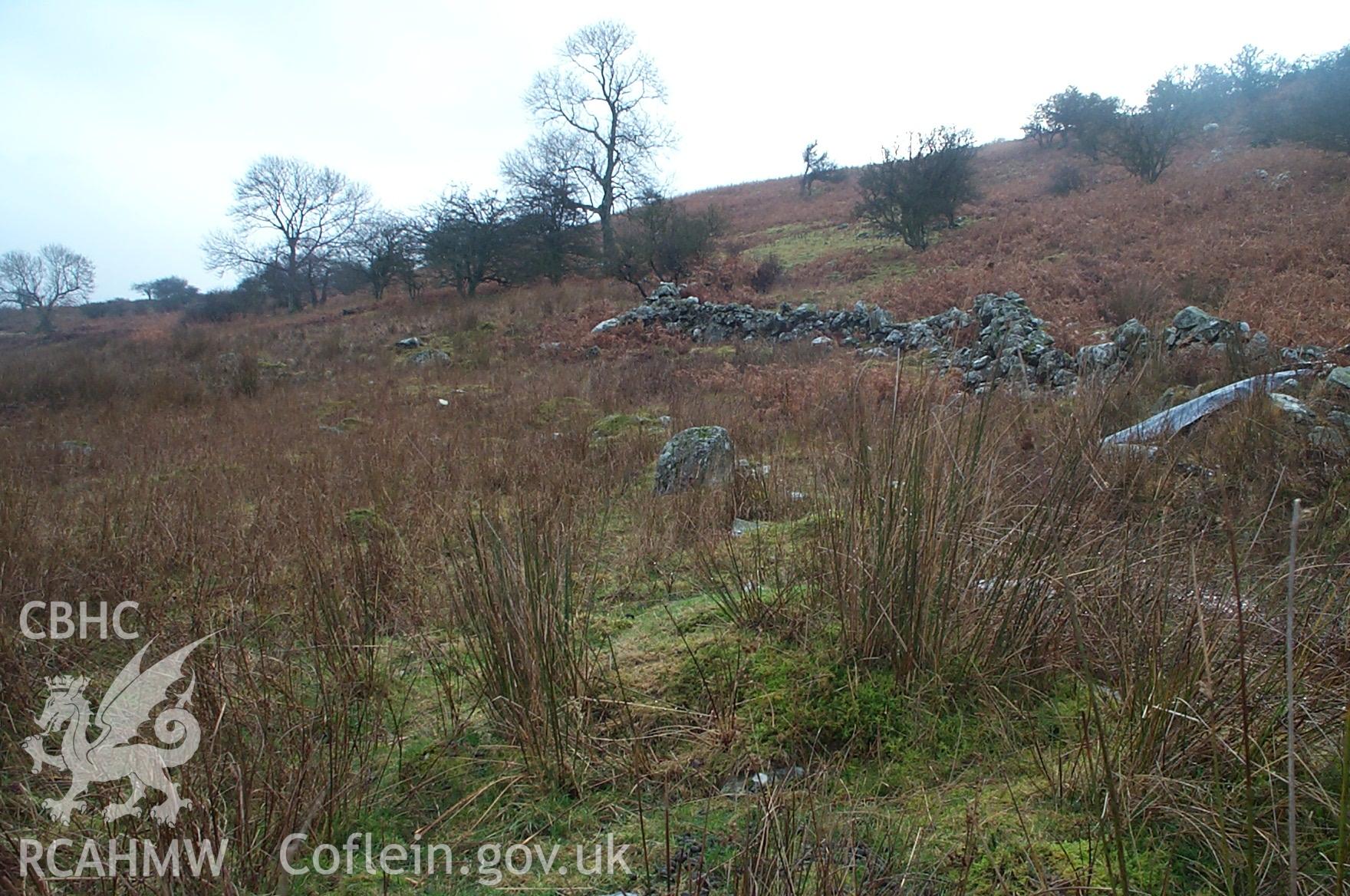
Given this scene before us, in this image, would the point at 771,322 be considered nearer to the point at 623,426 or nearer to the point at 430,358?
the point at 430,358

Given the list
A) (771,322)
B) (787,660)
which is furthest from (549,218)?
(787,660)

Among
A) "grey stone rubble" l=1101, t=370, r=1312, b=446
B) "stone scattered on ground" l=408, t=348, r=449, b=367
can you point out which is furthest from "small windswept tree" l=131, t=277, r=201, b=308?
"grey stone rubble" l=1101, t=370, r=1312, b=446

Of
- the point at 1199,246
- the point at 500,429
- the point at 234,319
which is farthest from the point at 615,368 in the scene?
the point at 234,319

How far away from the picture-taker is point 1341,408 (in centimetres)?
470

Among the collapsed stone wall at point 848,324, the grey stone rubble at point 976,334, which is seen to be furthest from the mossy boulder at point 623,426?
the collapsed stone wall at point 848,324

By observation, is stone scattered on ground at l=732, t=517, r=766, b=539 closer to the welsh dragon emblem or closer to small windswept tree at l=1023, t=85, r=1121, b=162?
the welsh dragon emblem

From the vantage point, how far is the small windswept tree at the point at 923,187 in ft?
64.3

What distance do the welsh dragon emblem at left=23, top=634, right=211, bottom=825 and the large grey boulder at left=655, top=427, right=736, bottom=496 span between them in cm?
337

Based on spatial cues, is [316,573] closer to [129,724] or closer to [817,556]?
[129,724]

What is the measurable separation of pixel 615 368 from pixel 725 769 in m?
10.2

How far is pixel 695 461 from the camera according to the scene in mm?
5219

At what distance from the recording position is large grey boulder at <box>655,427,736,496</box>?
5.12 meters

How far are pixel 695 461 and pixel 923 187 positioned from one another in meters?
17.8

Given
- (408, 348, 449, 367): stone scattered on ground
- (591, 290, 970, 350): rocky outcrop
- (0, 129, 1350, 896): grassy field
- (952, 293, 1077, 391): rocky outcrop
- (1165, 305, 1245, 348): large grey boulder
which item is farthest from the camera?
(408, 348, 449, 367): stone scattered on ground
